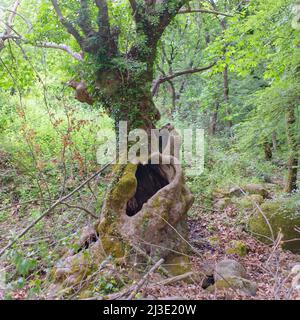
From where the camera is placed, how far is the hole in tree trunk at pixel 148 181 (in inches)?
221

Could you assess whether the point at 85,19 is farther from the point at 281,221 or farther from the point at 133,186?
the point at 281,221

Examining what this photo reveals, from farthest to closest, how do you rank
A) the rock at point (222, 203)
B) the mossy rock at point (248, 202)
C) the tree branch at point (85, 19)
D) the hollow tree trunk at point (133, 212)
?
the rock at point (222, 203), the mossy rock at point (248, 202), the tree branch at point (85, 19), the hollow tree trunk at point (133, 212)

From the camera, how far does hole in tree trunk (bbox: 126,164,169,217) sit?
18.4 feet

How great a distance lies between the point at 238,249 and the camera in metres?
5.62

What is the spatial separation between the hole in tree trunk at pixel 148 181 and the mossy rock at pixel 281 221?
6.38ft

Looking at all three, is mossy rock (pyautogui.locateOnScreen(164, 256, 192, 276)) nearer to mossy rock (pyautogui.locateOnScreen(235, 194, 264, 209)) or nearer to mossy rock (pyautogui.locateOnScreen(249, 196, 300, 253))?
mossy rock (pyautogui.locateOnScreen(249, 196, 300, 253))

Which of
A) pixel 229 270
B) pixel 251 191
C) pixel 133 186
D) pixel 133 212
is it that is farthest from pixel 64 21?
pixel 251 191

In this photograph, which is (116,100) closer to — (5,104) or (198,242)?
(198,242)

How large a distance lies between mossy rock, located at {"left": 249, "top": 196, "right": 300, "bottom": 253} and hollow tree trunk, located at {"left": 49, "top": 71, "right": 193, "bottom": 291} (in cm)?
166

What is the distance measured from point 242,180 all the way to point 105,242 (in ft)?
17.1

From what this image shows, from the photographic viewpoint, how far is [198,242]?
Result: 585 centimetres

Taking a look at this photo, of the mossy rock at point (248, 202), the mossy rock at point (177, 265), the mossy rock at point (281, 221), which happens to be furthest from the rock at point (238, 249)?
the mossy rock at point (248, 202)

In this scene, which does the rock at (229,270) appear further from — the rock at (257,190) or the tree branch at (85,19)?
the tree branch at (85,19)

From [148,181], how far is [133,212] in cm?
63
